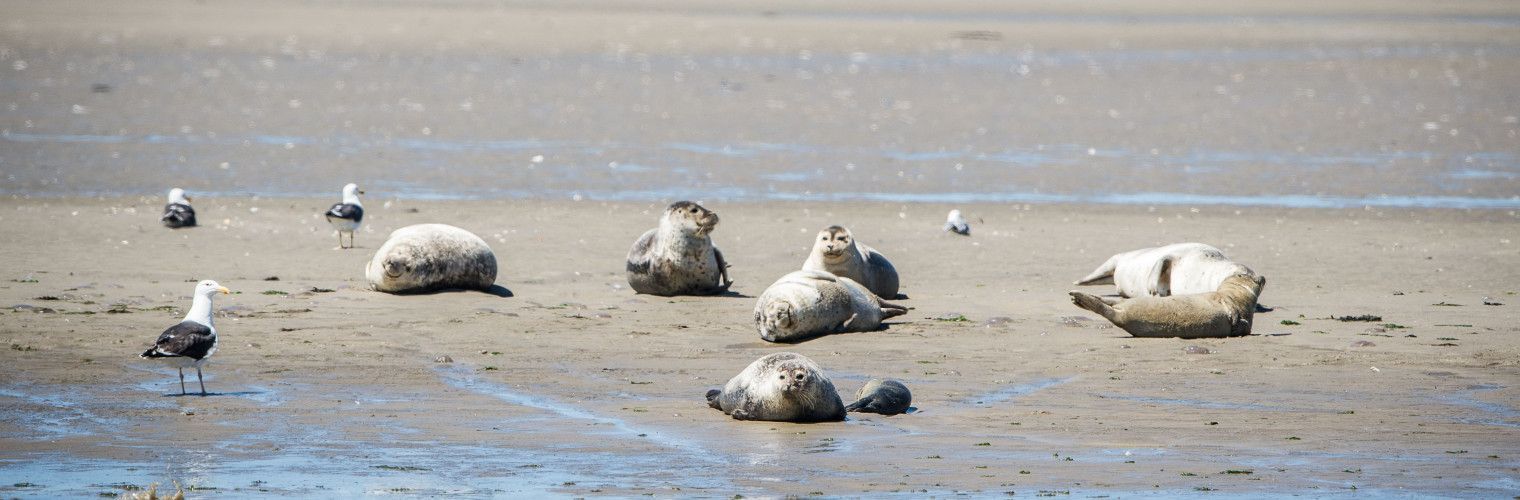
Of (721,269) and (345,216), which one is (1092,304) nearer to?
(721,269)

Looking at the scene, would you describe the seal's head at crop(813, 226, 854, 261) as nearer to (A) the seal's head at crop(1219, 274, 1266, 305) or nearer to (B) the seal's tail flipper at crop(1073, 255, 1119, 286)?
(B) the seal's tail flipper at crop(1073, 255, 1119, 286)

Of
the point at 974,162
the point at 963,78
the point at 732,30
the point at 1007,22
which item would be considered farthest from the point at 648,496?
the point at 1007,22

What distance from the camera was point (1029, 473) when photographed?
7086 mm

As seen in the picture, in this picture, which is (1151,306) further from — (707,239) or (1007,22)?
(1007,22)

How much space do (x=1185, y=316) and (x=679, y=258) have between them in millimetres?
3321

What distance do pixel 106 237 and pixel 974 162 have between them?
32.0ft

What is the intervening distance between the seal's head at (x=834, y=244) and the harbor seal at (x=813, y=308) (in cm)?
90

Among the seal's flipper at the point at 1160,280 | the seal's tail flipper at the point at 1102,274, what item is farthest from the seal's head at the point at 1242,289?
the seal's tail flipper at the point at 1102,274

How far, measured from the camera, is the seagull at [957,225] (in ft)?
49.1

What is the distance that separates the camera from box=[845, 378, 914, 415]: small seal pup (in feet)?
27.0

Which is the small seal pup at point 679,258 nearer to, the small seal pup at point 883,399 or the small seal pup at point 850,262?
the small seal pup at point 850,262

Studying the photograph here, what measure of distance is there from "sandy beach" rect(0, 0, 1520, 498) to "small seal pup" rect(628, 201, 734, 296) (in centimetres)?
23

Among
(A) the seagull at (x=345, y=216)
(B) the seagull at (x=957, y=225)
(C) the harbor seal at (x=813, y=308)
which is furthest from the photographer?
(B) the seagull at (x=957, y=225)

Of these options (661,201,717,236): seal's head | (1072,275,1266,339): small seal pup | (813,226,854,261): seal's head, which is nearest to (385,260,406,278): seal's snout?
(661,201,717,236): seal's head
